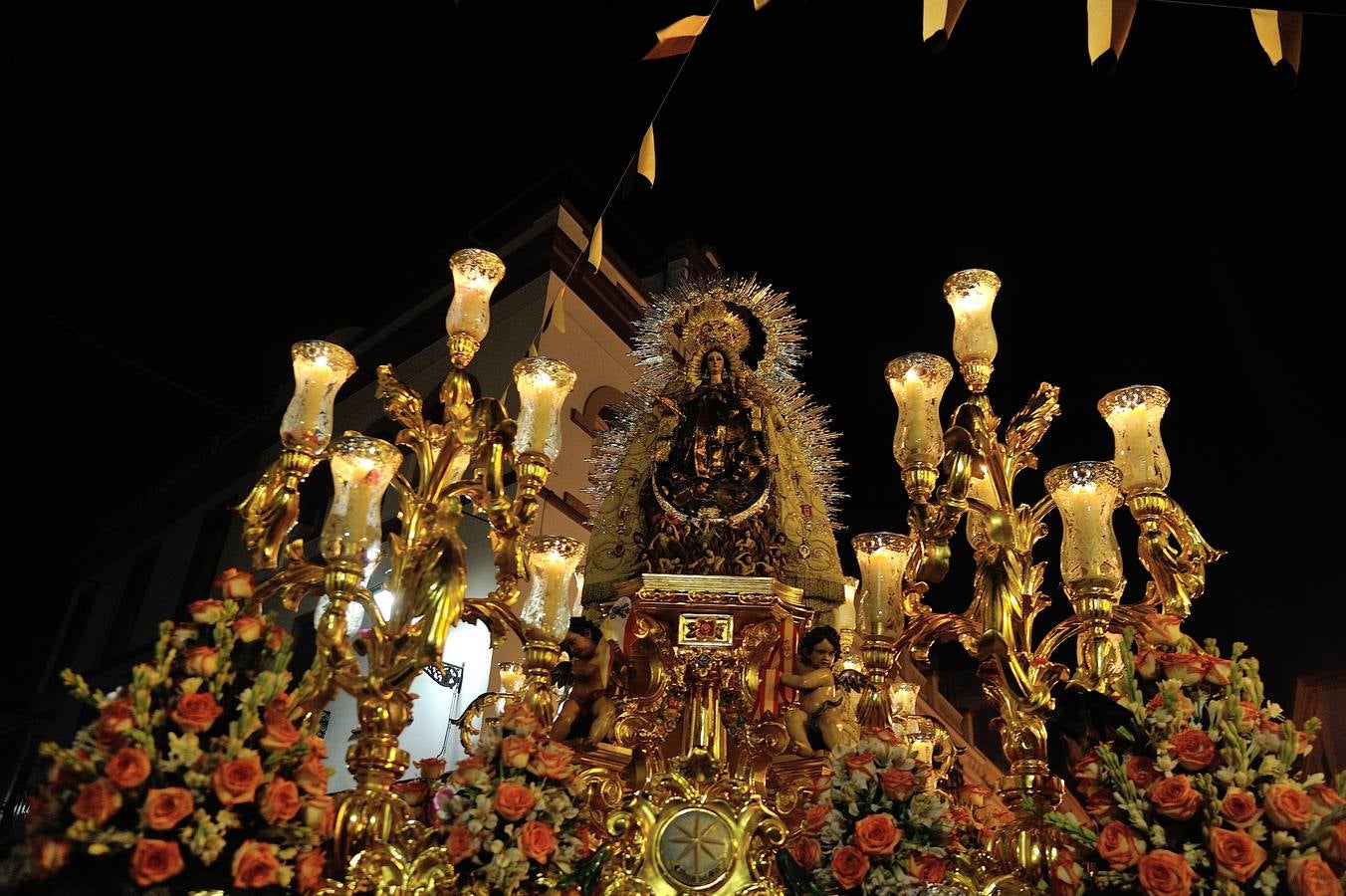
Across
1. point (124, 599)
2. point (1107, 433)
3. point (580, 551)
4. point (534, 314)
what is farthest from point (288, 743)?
point (124, 599)

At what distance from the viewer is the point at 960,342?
4.93 metres

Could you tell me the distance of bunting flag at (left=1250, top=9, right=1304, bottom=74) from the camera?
319 cm

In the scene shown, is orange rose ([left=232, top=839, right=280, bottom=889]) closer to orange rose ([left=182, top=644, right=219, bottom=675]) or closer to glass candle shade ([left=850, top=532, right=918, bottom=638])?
orange rose ([left=182, top=644, right=219, bottom=675])

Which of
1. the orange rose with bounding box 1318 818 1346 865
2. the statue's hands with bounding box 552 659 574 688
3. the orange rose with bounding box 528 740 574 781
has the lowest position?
the orange rose with bounding box 1318 818 1346 865

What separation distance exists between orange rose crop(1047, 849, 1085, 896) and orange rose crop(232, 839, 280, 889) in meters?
2.41

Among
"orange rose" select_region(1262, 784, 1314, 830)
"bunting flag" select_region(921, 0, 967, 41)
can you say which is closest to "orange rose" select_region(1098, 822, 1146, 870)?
"orange rose" select_region(1262, 784, 1314, 830)

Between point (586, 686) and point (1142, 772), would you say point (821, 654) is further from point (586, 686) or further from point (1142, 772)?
point (1142, 772)

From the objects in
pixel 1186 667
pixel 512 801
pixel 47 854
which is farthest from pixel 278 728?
pixel 1186 667

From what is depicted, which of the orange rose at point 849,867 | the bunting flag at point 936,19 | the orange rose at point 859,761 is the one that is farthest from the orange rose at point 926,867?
the bunting flag at point 936,19

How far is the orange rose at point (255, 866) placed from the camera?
10.4 feet

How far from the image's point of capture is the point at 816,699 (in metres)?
4.68

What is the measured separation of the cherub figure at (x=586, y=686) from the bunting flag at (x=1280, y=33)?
11.1ft

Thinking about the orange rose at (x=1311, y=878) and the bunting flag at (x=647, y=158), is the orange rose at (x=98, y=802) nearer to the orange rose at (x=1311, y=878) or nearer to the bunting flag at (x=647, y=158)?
the bunting flag at (x=647, y=158)

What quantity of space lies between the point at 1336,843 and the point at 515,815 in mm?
2490
